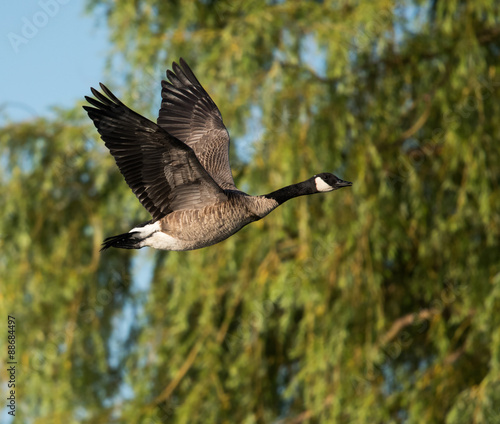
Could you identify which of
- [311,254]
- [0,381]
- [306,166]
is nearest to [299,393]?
[311,254]

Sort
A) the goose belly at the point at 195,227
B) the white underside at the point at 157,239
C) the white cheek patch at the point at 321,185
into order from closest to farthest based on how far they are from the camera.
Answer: the goose belly at the point at 195,227
the white underside at the point at 157,239
the white cheek patch at the point at 321,185

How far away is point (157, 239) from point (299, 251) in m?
2.31

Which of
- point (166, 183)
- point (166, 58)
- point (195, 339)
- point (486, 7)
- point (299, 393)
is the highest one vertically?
point (166, 58)

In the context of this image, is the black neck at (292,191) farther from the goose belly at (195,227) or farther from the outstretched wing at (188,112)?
the outstretched wing at (188,112)

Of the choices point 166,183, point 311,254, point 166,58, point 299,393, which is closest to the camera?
point 166,183

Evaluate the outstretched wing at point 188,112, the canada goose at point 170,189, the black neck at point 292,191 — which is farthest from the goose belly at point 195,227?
the outstretched wing at point 188,112

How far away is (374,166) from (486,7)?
1.61 metres

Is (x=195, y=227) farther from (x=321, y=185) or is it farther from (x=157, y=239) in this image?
(x=321, y=185)

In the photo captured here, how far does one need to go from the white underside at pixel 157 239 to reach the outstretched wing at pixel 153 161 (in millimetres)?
103

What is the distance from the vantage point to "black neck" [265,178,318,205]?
4.74 m

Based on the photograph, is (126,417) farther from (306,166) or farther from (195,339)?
(306,166)

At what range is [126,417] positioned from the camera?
6.91 meters

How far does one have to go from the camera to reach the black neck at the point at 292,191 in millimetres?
4742

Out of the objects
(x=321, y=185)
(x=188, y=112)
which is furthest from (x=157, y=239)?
(x=188, y=112)
